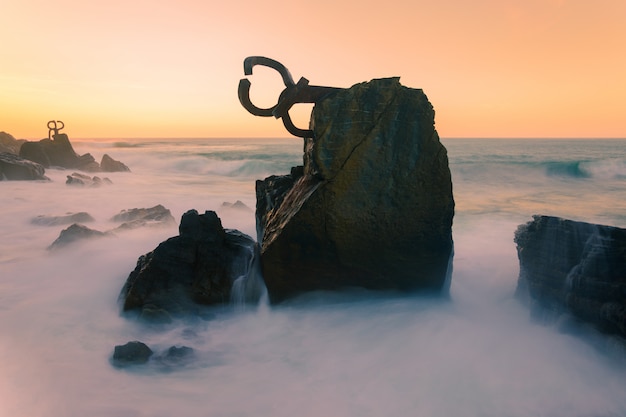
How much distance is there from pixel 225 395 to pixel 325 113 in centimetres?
300

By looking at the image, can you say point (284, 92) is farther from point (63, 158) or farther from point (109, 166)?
point (63, 158)

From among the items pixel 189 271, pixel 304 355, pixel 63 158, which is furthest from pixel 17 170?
pixel 304 355

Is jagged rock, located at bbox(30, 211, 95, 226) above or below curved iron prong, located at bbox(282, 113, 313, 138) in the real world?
below

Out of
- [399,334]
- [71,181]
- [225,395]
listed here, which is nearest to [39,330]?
[225,395]

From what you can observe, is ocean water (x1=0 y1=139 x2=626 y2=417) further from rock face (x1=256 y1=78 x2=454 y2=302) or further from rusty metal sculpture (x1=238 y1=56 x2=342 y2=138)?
rusty metal sculpture (x1=238 y1=56 x2=342 y2=138)

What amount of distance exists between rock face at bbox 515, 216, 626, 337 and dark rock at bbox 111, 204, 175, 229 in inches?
289

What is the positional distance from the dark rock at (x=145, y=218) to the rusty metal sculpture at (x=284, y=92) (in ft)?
17.5

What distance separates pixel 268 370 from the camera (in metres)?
4.01

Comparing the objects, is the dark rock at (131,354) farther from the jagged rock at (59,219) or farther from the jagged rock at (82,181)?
the jagged rock at (82,181)

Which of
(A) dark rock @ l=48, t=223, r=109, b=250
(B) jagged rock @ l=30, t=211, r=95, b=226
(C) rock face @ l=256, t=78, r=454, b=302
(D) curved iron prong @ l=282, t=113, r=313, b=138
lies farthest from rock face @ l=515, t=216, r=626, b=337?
(B) jagged rock @ l=30, t=211, r=95, b=226

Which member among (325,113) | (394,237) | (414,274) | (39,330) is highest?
(325,113)

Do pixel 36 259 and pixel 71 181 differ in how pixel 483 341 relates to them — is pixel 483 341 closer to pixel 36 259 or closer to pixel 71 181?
Answer: pixel 36 259

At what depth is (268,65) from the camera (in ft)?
16.3

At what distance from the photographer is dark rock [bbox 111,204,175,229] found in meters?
9.26
